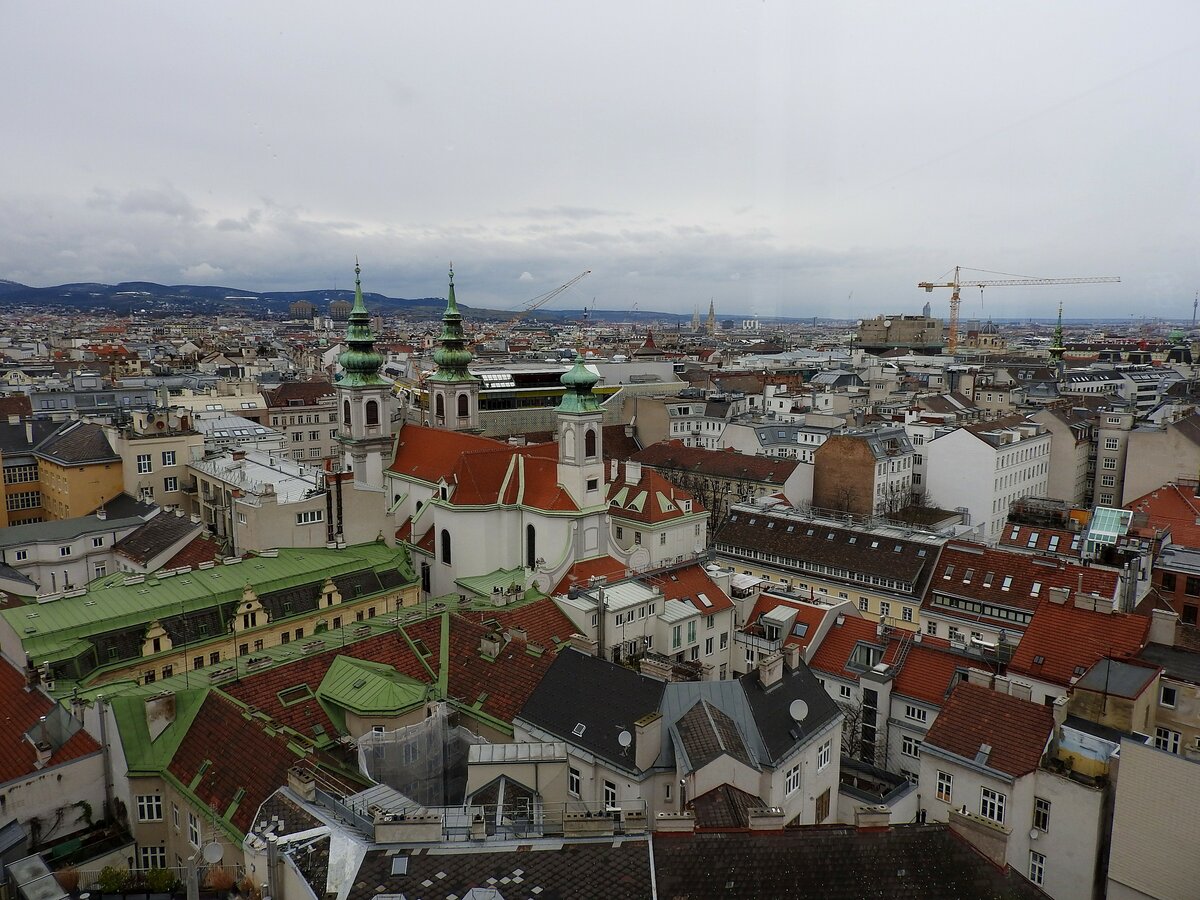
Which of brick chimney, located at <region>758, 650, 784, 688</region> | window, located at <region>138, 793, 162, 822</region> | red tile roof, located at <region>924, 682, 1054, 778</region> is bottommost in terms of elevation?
window, located at <region>138, 793, 162, 822</region>

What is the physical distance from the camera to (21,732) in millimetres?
30047

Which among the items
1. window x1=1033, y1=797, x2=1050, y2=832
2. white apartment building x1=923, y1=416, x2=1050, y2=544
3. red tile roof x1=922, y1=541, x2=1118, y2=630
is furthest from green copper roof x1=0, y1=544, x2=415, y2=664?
white apartment building x1=923, y1=416, x2=1050, y2=544

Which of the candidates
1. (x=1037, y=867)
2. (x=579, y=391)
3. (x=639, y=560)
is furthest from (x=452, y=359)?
(x=1037, y=867)

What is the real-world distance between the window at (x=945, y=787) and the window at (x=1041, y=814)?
261cm

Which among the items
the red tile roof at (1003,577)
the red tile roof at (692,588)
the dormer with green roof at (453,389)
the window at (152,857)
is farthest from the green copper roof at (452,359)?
the window at (152,857)

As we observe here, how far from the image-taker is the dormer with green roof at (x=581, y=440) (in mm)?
51844

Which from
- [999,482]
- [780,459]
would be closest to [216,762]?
[780,459]

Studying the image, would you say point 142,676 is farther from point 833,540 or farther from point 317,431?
point 317,431

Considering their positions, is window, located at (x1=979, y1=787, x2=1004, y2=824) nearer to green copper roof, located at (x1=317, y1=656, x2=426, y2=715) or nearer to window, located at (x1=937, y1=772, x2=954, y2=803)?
window, located at (x1=937, y1=772, x2=954, y2=803)

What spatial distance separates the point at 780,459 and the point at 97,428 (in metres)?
55.2

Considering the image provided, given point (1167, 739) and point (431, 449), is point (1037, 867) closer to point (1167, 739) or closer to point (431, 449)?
point (1167, 739)

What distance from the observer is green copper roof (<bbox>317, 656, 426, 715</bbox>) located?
95.3ft

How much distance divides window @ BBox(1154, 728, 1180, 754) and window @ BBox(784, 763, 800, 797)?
12.6 meters

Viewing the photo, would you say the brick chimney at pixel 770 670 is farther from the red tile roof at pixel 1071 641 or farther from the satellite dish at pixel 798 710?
the red tile roof at pixel 1071 641
